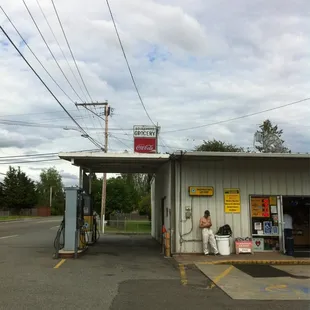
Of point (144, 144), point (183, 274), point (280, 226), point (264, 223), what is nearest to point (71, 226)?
point (183, 274)

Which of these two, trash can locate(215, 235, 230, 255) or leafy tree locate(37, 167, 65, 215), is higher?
leafy tree locate(37, 167, 65, 215)

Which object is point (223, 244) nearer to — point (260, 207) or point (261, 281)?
point (260, 207)

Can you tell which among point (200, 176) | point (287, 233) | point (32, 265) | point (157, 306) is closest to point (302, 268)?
point (287, 233)

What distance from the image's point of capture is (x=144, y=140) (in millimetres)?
23000

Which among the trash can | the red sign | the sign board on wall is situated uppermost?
the red sign

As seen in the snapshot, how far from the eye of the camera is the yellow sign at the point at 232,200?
15.0 m

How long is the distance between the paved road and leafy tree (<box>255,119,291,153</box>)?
3687 centimetres

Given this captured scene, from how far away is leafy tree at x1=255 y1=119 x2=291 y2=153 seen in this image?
4904 cm

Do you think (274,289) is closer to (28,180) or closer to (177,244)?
(177,244)

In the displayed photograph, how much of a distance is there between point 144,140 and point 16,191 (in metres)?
62.1

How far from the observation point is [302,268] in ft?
39.3

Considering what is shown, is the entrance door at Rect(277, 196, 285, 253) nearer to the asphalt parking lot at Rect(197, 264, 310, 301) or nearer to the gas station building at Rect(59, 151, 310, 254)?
the gas station building at Rect(59, 151, 310, 254)

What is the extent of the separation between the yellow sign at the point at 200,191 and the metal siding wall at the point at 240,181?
0.45 ft

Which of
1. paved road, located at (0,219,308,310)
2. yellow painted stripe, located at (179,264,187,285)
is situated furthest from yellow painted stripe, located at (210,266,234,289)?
yellow painted stripe, located at (179,264,187,285)
